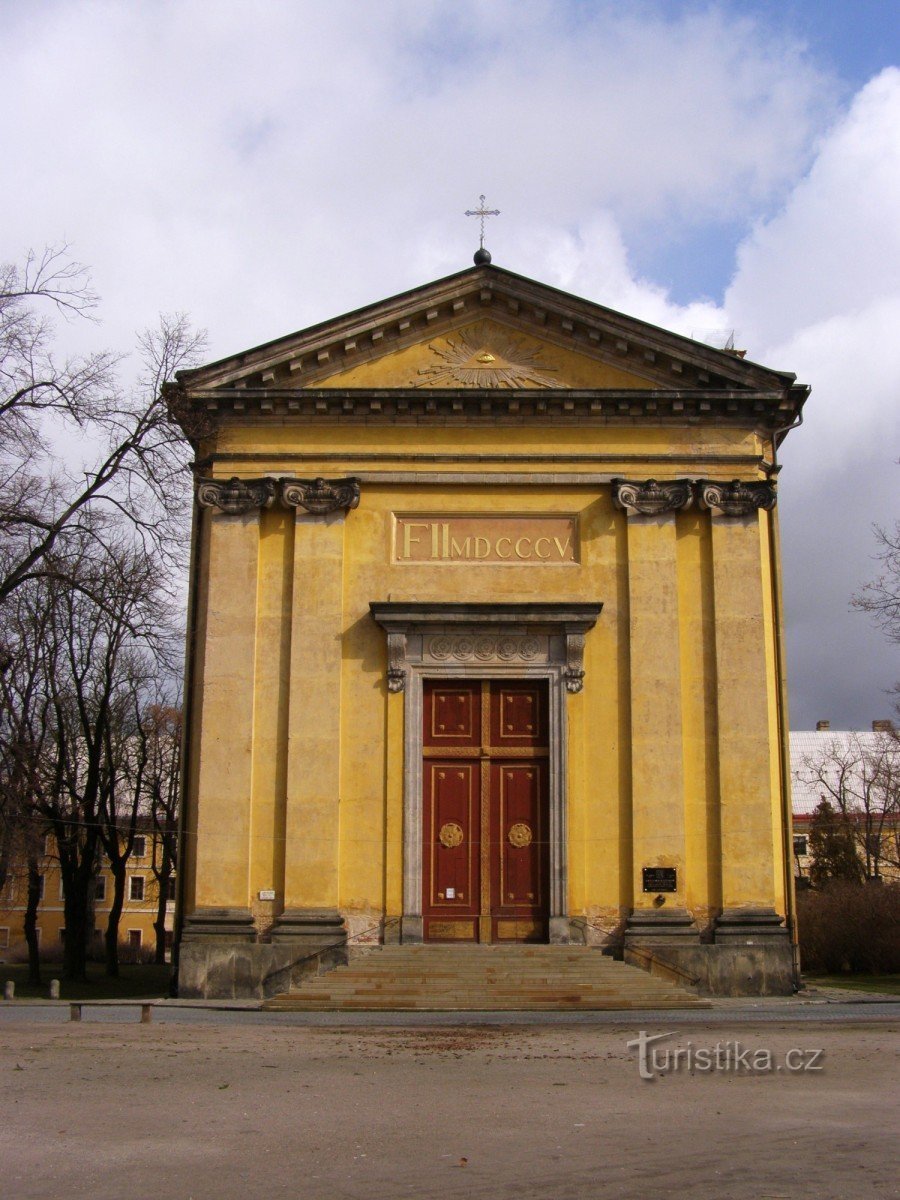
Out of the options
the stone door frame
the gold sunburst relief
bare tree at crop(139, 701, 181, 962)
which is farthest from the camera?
bare tree at crop(139, 701, 181, 962)

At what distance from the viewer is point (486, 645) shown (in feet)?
73.6

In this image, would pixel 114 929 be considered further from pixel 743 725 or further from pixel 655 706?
pixel 743 725

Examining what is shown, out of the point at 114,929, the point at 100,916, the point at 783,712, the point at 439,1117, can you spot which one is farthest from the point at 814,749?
the point at 439,1117

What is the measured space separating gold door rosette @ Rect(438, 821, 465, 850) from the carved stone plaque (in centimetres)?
440

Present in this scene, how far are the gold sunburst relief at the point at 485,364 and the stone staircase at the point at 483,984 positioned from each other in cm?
943

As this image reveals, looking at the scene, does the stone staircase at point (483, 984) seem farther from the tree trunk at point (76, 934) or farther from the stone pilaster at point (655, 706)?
the tree trunk at point (76, 934)

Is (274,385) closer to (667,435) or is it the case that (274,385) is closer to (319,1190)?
(667,435)

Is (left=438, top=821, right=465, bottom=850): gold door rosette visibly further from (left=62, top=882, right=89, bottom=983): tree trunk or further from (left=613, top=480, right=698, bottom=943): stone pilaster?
(left=62, top=882, right=89, bottom=983): tree trunk

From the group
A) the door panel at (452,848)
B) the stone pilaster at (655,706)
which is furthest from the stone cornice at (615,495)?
the door panel at (452,848)

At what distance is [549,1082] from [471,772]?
10.5 m

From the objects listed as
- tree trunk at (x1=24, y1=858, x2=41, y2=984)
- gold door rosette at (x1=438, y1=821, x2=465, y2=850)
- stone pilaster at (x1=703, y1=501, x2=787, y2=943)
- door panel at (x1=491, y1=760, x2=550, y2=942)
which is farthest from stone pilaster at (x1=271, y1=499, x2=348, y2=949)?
tree trunk at (x1=24, y1=858, x2=41, y2=984)

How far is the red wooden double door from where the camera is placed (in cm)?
2181

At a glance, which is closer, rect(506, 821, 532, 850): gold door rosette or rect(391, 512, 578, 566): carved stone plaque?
rect(506, 821, 532, 850): gold door rosette

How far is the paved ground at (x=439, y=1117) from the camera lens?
320 inches
